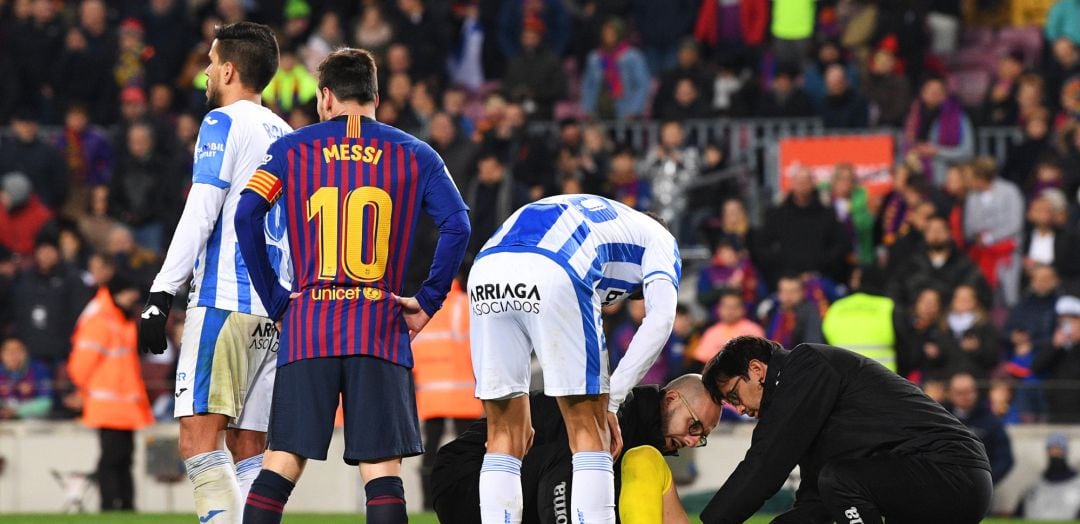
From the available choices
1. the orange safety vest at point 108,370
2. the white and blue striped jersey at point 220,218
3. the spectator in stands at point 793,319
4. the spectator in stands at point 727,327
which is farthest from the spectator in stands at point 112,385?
the white and blue striped jersey at point 220,218

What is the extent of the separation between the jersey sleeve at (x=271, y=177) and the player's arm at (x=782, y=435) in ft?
7.09

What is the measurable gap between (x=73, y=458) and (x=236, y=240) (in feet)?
24.6

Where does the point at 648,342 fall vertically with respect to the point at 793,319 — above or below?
above

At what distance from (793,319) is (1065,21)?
6153 millimetres

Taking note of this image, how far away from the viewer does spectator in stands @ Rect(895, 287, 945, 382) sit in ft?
44.9

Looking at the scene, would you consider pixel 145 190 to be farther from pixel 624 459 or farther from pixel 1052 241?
pixel 624 459

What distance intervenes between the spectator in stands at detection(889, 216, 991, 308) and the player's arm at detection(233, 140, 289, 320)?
337 inches

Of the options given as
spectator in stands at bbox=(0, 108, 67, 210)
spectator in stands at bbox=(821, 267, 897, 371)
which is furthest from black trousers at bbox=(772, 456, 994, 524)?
spectator in stands at bbox=(0, 108, 67, 210)

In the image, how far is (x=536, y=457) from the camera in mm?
7977

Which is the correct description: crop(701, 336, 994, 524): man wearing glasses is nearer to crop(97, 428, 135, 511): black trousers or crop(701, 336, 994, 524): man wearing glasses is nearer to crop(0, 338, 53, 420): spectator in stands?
crop(97, 428, 135, 511): black trousers

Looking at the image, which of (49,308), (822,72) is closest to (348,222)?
(49,308)

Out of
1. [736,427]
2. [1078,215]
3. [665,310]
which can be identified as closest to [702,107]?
[1078,215]

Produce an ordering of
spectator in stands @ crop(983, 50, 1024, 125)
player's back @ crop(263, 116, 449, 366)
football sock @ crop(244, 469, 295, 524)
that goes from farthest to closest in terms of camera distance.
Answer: spectator in stands @ crop(983, 50, 1024, 125)
player's back @ crop(263, 116, 449, 366)
football sock @ crop(244, 469, 295, 524)

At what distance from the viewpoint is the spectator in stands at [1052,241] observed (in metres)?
15.1
